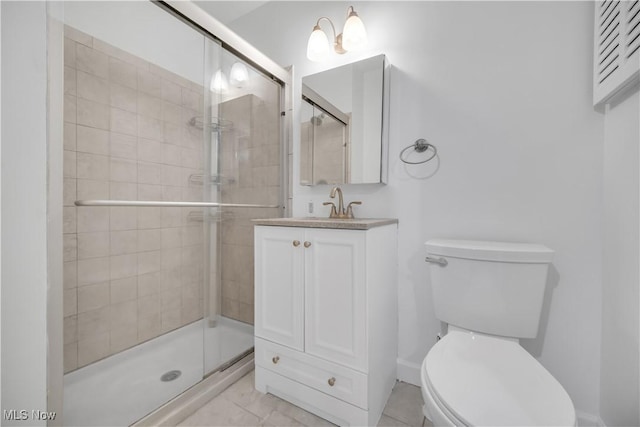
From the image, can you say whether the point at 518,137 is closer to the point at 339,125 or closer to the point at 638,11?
the point at 638,11

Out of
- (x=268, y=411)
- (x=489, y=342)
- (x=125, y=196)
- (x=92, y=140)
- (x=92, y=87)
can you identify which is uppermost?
(x=92, y=87)

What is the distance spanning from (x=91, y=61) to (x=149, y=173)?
0.54 meters

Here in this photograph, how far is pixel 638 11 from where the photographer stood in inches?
31.7

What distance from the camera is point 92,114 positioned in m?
1.19

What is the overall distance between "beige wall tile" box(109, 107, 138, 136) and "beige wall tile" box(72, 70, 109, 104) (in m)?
0.07

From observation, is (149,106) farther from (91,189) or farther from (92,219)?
(92,219)

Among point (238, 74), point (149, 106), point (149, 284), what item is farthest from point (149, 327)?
point (238, 74)

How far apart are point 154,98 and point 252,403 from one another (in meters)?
1.69

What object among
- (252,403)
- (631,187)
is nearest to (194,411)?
(252,403)

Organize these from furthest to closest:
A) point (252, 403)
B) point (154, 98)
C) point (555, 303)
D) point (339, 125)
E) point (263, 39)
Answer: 1. point (263, 39)
2. point (339, 125)
3. point (154, 98)
4. point (252, 403)
5. point (555, 303)

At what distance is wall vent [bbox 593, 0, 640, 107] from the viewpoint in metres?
0.82

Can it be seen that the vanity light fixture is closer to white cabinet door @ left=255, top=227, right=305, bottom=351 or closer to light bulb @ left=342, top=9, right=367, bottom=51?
light bulb @ left=342, top=9, right=367, bottom=51

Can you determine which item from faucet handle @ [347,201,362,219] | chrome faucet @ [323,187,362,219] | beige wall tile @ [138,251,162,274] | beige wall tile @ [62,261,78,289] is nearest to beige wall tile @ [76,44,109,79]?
beige wall tile @ [62,261,78,289]

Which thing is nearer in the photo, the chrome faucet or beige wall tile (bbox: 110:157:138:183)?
beige wall tile (bbox: 110:157:138:183)
